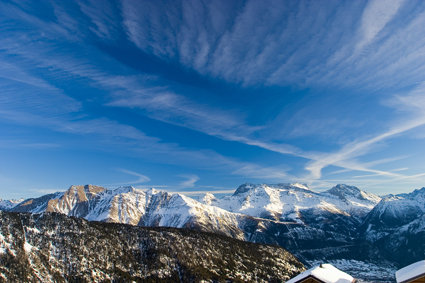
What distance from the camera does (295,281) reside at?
70688 mm

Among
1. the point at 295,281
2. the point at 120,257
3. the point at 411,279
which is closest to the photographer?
the point at 411,279

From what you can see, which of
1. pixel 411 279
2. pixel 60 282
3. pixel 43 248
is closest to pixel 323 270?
pixel 411 279

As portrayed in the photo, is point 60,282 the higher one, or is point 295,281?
point 295,281

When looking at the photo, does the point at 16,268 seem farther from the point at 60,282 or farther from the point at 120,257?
the point at 120,257

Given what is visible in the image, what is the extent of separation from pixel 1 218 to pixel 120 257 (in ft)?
297

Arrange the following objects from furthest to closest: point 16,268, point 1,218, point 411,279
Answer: point 1,218 < point 16,268 < point 411,279

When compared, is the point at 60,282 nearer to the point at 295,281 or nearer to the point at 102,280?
the point at 102,280

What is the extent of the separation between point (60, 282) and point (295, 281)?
156 metres

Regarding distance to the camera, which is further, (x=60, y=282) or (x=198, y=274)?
(x=198, y=274)

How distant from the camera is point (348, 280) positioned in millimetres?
76125

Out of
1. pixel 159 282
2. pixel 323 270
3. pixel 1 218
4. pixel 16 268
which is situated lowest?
pixel 159 282

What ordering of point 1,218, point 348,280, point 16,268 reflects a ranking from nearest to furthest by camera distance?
point 348,280 < point 16,268 < point 1,218

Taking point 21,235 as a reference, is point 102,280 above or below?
below

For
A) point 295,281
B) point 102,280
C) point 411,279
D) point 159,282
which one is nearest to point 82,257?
point 102,280
